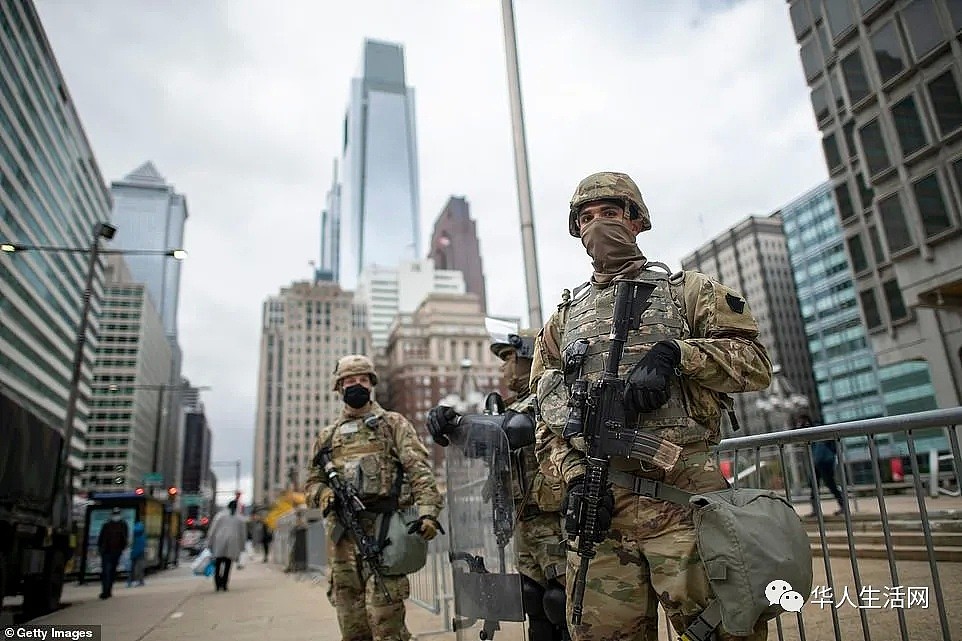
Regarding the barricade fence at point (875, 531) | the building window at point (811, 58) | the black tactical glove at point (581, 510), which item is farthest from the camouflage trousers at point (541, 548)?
the building window at point (811, 58)

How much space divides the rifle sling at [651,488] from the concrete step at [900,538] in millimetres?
2293

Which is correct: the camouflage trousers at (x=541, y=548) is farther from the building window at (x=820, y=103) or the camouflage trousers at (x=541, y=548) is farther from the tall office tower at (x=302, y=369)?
the tall office tower at (x=302, y=369)

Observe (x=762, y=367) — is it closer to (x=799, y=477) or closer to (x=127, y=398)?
(x=799, y=477)

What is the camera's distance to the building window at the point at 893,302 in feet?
51.0

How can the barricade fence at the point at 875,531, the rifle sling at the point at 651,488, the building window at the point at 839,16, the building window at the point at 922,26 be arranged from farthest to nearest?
1. the building window at the point at 839,16
2. the building window at the point at 922,26
3. the barricade fence at the point at 875,531
4. the rifle sling at the point at 651,488

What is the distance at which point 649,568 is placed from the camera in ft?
6.76

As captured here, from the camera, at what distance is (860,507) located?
250 inches

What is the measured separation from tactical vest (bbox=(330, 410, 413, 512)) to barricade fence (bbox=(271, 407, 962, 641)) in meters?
0.22

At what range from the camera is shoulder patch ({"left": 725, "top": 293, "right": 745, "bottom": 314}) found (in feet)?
7.37

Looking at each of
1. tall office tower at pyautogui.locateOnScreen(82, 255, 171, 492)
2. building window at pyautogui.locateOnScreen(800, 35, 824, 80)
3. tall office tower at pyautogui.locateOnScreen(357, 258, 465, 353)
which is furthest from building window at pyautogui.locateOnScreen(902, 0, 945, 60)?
tall office tower at pyautogui.locateOnScreen(357, 258, 465, 353)

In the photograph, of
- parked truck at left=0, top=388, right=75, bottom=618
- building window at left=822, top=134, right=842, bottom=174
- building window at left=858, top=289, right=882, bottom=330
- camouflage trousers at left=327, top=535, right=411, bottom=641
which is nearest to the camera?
camouflage trousers at left=327, top=535, right=411, bottom=641

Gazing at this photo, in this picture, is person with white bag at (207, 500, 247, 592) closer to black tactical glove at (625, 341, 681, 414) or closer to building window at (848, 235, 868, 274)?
black tactical glove at (625, 341, 681, 414)

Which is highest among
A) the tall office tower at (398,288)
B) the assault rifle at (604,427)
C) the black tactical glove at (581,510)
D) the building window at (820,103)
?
the tall office tower at (398,288)

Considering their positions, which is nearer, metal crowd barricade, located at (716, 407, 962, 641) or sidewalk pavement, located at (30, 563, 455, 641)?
metal crowd barricade, located at (716, 407, 962, 641)
